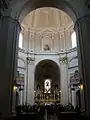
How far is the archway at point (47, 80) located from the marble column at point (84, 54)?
51.6ft

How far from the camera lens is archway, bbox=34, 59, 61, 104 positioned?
27734mm

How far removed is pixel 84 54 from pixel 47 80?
19.9m

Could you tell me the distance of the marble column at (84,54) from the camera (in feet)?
34.0

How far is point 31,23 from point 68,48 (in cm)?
727

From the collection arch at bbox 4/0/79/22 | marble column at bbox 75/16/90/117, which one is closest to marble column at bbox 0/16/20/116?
arch at bbox 4/0/79/22

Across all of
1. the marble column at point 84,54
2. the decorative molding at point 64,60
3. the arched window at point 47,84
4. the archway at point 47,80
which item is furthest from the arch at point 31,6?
the arched window at point 47,84

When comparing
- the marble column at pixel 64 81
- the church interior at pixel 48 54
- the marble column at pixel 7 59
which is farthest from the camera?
the marble column at pixel 64 81

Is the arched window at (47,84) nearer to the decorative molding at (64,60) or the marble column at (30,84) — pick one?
the marble column at (30,84)

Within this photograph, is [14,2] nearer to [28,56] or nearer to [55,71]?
[28,56]

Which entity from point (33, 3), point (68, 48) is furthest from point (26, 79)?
point (33, 3)

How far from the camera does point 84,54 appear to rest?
437 inches

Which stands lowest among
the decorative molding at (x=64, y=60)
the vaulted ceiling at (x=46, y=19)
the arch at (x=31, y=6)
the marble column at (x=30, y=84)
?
the marble column at (x=30, y=84)

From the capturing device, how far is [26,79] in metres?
24.8

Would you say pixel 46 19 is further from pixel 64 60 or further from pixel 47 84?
pixel 47 84
